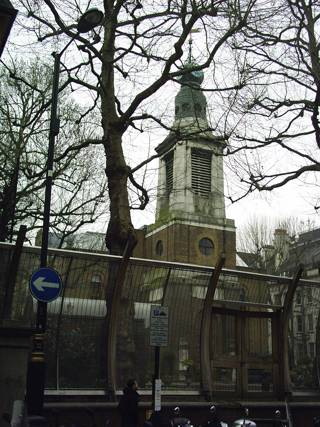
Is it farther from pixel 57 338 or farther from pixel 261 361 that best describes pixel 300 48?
pixel 57 338

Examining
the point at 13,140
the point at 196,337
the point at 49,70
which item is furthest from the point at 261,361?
the point at 49,70

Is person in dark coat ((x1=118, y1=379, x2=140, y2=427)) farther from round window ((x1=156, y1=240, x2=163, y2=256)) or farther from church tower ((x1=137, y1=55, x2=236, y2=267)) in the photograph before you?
round window ((x1=156, y1=240, x2=163, y2=256))

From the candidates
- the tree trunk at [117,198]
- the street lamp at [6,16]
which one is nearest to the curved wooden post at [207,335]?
the tree trunk at [117,198]

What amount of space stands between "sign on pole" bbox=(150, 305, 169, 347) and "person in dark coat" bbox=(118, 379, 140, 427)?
0.90 meters

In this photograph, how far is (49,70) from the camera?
2244 cm

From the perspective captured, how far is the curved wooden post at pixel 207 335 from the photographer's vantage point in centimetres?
1109

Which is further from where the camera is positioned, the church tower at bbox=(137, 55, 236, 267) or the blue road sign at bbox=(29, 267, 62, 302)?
the church tower at bbox=(137, 55, 236, 267)

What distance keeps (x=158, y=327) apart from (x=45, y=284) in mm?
1984

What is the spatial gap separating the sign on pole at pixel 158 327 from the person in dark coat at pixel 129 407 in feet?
2.95

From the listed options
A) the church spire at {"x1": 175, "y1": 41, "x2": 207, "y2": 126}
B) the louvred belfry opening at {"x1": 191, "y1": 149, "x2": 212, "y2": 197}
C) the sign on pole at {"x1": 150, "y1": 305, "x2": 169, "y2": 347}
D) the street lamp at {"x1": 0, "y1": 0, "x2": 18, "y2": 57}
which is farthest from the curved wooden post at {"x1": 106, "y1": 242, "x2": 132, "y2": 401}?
the louvred belfry opening at {"x1": 191, "y1": 149, "x2": 212, "y2": 197}

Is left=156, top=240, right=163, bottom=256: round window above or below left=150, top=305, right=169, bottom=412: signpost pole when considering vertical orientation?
above

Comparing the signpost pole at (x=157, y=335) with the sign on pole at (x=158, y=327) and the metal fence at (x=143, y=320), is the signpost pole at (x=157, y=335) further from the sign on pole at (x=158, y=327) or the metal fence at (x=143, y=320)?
the metal fence at (x=143, y=320)

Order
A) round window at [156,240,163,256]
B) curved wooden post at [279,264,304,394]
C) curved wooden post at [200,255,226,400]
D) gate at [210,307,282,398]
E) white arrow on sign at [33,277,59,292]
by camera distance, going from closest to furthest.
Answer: white arrow on sign at [33,277,59,292]
curved wooden post at [200,255,226,400]
gate at [210,307,282,398]
curved wooden post at [279,264,304,394]
round window at [156,240,163,256]

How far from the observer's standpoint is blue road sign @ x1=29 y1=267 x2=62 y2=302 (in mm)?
9000
